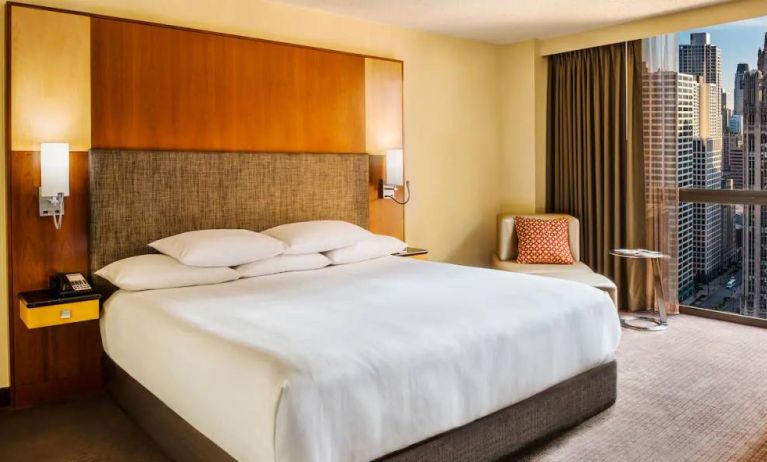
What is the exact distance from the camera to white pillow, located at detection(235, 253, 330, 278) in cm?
324

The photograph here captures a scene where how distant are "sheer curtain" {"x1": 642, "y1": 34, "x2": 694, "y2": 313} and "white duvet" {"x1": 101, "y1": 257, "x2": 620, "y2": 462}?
2.13m

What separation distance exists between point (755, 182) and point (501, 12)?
85.7 inches

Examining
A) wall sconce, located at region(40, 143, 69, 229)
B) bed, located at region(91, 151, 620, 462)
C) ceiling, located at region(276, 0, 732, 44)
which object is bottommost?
bed, located at region(91, 151, 620, 462)

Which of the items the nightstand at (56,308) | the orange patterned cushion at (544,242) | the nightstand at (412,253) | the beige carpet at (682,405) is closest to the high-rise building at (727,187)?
the beige carpet at (682,405)

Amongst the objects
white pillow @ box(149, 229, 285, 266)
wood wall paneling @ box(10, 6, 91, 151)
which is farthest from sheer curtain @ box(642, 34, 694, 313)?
wood wall paneling @ box(10, 6, 91, 151)

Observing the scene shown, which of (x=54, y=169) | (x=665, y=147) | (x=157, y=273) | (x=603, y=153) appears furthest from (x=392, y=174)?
(x=54, y=169)

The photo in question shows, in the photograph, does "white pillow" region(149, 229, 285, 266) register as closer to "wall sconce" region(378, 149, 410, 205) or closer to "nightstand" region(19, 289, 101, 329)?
"nightstand" region(19, 289, 101, 329)

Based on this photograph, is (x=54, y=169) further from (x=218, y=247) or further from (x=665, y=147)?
(x=665, y=147)

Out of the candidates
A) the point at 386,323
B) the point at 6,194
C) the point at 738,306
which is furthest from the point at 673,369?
the point at 6,194

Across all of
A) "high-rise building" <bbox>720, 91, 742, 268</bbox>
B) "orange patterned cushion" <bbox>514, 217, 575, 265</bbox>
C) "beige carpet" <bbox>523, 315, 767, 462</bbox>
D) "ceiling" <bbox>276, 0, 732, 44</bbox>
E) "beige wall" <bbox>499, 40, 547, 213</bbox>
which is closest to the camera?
"beige carpet" <bbox>523, 315, 767, 462</bbox>

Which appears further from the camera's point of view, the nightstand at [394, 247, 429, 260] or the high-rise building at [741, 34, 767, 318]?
the high-rise building at [741, 34, 767, 318]

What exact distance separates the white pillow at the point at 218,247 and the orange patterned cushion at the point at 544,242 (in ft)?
7.11

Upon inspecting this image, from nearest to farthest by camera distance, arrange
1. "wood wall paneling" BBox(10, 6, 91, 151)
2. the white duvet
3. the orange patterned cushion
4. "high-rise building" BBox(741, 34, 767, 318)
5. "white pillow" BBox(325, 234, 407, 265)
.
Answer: the white duvet
"wood wall paneling" BBox(10, 6, 91, 151)
"white pillow" BBox(325, 234, 407, 265)
"high-rise building" BBox(741, 34, 767, 318)
the orange patterned cushion

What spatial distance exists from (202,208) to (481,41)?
9.65 feet
